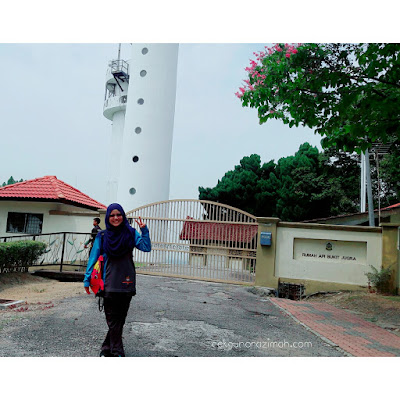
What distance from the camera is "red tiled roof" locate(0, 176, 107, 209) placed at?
380 inches

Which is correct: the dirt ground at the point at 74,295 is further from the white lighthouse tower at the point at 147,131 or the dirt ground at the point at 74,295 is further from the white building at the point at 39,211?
the white lighthouse tower at the point at 147,131

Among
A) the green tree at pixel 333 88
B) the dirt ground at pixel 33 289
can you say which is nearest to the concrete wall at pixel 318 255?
the green tree at pixel 333 88

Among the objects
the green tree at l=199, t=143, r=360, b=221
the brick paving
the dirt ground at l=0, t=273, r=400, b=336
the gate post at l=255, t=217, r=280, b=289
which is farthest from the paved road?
the green tree at l=199, t=143, r=360, b=221

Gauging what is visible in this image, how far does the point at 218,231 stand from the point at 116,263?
518 cm

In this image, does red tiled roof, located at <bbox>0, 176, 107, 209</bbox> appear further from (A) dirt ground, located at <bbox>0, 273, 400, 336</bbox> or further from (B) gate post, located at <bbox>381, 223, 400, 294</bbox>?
(B) gate post, located at <bbox>381, 223, 400, 294</bbox>

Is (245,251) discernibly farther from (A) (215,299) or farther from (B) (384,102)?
(B) (384,102)

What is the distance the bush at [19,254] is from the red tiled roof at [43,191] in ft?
5.46

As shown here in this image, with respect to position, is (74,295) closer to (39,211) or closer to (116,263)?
(116,263)

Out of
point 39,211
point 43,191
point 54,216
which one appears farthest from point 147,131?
point 39,211

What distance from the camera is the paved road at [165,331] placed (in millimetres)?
3289

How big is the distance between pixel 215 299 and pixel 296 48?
3779 millimetres

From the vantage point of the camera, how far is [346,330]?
455 cm

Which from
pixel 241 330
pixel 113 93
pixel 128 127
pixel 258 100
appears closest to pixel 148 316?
pixel 241 330

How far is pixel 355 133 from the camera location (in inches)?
206
